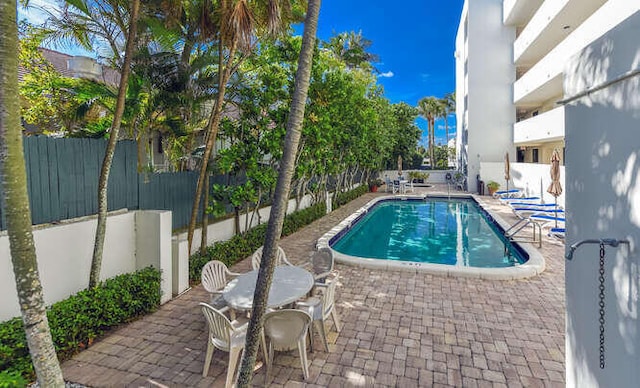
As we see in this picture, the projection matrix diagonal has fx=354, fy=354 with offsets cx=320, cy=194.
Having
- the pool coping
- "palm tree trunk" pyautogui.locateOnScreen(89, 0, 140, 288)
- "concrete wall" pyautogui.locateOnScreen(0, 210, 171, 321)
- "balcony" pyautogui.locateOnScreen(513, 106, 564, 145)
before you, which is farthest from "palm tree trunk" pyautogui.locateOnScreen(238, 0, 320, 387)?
"balcony" pyautogui.locateOnScreen(513, 106, 564, 145)

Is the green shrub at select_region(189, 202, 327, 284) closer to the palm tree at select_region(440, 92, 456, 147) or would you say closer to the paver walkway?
the paver walkway

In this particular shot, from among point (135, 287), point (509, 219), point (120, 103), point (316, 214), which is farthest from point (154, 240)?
point (509, 219)

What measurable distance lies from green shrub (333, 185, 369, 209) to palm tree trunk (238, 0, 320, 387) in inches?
683

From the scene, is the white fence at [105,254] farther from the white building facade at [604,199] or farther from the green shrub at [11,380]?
the white building facade at [604,199]

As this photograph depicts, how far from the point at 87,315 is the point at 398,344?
184 inches

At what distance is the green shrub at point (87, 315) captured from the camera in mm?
4277

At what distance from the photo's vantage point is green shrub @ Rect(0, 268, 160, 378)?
4.28m

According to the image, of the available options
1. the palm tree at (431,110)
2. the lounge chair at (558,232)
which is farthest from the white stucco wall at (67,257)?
the palm tree at (431,110)

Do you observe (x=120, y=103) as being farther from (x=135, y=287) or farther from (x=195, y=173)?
(x=195, y=173)

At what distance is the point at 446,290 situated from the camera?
7.54m

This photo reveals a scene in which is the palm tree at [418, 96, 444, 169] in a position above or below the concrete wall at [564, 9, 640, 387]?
above

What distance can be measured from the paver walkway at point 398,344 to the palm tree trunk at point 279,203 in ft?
6.31

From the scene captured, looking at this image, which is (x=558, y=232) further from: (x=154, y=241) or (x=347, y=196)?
(x=347, y=196)

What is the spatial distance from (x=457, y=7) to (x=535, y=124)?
2434 centimetres
